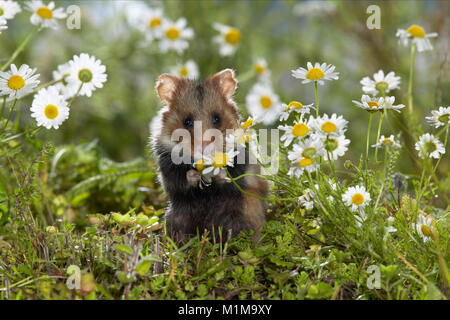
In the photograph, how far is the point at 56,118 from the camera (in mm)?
2449

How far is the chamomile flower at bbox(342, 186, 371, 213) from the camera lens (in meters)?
2.13

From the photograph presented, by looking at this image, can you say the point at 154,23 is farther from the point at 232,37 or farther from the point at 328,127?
the point at 328,127

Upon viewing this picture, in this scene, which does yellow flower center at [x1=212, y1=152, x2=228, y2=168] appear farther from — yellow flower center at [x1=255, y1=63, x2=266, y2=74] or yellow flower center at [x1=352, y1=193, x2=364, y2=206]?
yellow flower center at [x1=255, y1=63, x2=266, y2=74]

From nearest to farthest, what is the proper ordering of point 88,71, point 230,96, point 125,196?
1. point 88,71
2. point 230,96
3. point 125,196

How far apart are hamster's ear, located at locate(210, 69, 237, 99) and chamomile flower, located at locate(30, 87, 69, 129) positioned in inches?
35.9

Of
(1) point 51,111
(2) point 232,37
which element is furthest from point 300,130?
(2) point 232,37

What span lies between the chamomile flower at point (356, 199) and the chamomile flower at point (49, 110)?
4.85 ft

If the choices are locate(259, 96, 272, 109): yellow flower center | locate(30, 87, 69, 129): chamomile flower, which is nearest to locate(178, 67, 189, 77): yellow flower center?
locate(259, 96, 272, 109): yellow flower center

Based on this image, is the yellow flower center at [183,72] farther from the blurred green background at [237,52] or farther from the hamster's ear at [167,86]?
the hamster's ear at [167,86]

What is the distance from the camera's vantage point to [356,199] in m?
2.13

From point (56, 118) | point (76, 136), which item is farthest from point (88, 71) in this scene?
point (76, 136)

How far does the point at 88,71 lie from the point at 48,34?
337 centimetres

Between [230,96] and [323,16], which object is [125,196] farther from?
[323,16]

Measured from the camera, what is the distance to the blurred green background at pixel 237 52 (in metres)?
5.24
